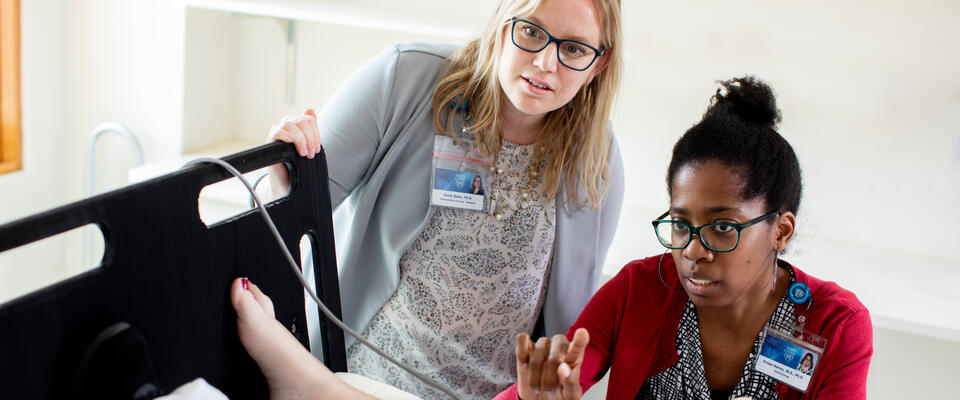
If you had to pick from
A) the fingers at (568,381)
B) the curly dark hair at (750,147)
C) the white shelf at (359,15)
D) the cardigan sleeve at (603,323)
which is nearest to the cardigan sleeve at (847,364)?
the curly dark hair at (750,147)

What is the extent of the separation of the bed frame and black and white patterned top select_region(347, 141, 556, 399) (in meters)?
0.32

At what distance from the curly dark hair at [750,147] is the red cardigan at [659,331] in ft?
0.62

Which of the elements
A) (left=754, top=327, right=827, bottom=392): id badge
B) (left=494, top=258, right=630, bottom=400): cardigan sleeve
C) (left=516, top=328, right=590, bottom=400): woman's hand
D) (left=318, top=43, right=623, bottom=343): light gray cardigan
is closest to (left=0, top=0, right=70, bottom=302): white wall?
(left=318, top=43, right=623, bottom=343): light gray cardigan

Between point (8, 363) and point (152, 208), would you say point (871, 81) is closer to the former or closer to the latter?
point (152, 208)

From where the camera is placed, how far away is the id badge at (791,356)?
4.22ft

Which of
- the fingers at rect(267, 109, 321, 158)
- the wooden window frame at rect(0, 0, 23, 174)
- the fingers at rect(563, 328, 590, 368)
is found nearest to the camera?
the fingers at rect(563, 328, 590, 368)

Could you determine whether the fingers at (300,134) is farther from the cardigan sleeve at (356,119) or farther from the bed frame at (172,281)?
the cardigan sleeve at (356,119)

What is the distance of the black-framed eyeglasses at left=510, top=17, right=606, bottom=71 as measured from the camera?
52.3 inches

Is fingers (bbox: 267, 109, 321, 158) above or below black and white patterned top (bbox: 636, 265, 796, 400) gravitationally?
above

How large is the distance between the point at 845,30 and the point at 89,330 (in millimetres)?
2079

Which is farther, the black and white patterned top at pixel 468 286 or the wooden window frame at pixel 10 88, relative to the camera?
the wooden window frame at pixel 10 88

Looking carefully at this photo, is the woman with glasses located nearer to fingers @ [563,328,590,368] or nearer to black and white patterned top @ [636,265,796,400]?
black and white patterned top @ [636,265,796,400]

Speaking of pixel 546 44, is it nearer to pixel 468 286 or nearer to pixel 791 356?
pixel 468 286

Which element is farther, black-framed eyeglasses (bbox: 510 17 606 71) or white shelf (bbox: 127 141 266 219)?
white shelf (bbox: 127 141 266 219)
